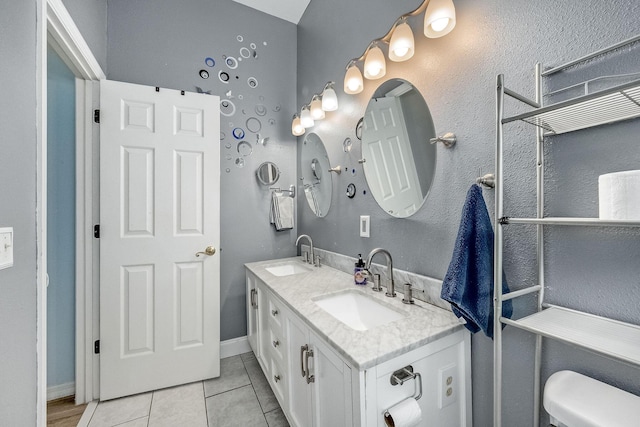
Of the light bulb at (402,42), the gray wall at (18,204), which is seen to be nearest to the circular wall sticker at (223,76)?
the gray wall at (18,204)

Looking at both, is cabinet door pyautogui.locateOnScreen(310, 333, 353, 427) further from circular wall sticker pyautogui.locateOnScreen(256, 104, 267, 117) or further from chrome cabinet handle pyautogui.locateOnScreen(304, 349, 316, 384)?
circular wall sticker pyautogui.locateOnScreen(256, 104, 267, 117)

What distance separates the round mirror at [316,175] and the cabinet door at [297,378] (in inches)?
39.3

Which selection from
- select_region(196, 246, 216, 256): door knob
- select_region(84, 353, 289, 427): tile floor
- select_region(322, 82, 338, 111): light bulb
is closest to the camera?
select_region(84, 353, 289, 427): tile floor

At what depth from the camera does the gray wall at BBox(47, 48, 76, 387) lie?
166cm

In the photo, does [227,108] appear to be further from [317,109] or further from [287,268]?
[287,268]

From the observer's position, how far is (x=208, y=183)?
75.4 inches

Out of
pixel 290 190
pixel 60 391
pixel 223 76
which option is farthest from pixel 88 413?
pixel 223 76

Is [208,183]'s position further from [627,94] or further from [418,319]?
[627,94]

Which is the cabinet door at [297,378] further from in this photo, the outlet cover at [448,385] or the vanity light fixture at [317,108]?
the vanity light fixture at [317,108]

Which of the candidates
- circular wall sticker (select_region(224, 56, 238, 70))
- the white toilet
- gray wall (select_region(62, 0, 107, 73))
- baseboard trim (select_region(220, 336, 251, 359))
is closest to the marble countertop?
the white toilet

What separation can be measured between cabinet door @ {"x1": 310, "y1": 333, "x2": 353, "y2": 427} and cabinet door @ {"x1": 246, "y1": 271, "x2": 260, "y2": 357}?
937 millimetres

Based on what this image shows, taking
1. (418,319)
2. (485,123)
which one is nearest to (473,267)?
(418,319)

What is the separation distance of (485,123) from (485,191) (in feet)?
0.84

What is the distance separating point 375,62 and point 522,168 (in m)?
0.87
